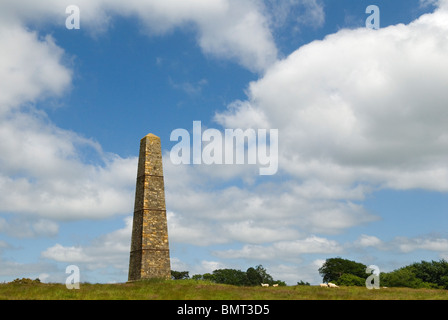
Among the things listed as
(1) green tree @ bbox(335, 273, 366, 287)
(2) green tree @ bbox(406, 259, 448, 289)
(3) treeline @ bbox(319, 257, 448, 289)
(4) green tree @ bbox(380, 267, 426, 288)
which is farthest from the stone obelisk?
(2) green tree @ bbox(406, 259, 448, 289)

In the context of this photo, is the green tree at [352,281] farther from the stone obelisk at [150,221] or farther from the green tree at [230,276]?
the stone obelisk at [150,221]

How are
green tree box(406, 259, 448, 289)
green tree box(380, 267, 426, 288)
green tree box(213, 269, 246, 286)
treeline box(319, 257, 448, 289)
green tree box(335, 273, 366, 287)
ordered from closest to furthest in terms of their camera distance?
green tree box(380, 267, 426, 288) < treeline box(319, 257, 448, 289) < green tree box(335, 273, 366, 287) < green tree box(406, 259, 448, 289) < green tree box(213, 269, 246, 286)

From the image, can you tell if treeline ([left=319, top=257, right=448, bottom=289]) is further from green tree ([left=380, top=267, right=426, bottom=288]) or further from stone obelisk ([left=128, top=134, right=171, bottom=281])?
stone obelisk ([left=128, top=134, right=171, bottom=281])

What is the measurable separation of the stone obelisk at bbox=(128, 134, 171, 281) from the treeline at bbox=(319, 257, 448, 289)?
178 feet

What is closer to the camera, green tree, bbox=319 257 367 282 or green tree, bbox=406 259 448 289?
green tree, bbox=406 259 448 289

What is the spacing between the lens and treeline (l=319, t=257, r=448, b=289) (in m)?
84.8

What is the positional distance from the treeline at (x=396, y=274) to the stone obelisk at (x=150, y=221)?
54.3 m

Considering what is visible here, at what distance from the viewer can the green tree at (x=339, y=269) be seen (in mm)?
97938

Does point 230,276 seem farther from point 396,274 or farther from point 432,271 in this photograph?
point 432,271

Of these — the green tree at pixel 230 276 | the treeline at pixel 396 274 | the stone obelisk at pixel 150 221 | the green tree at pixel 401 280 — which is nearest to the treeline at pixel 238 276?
the green tree at pixel 230 276
